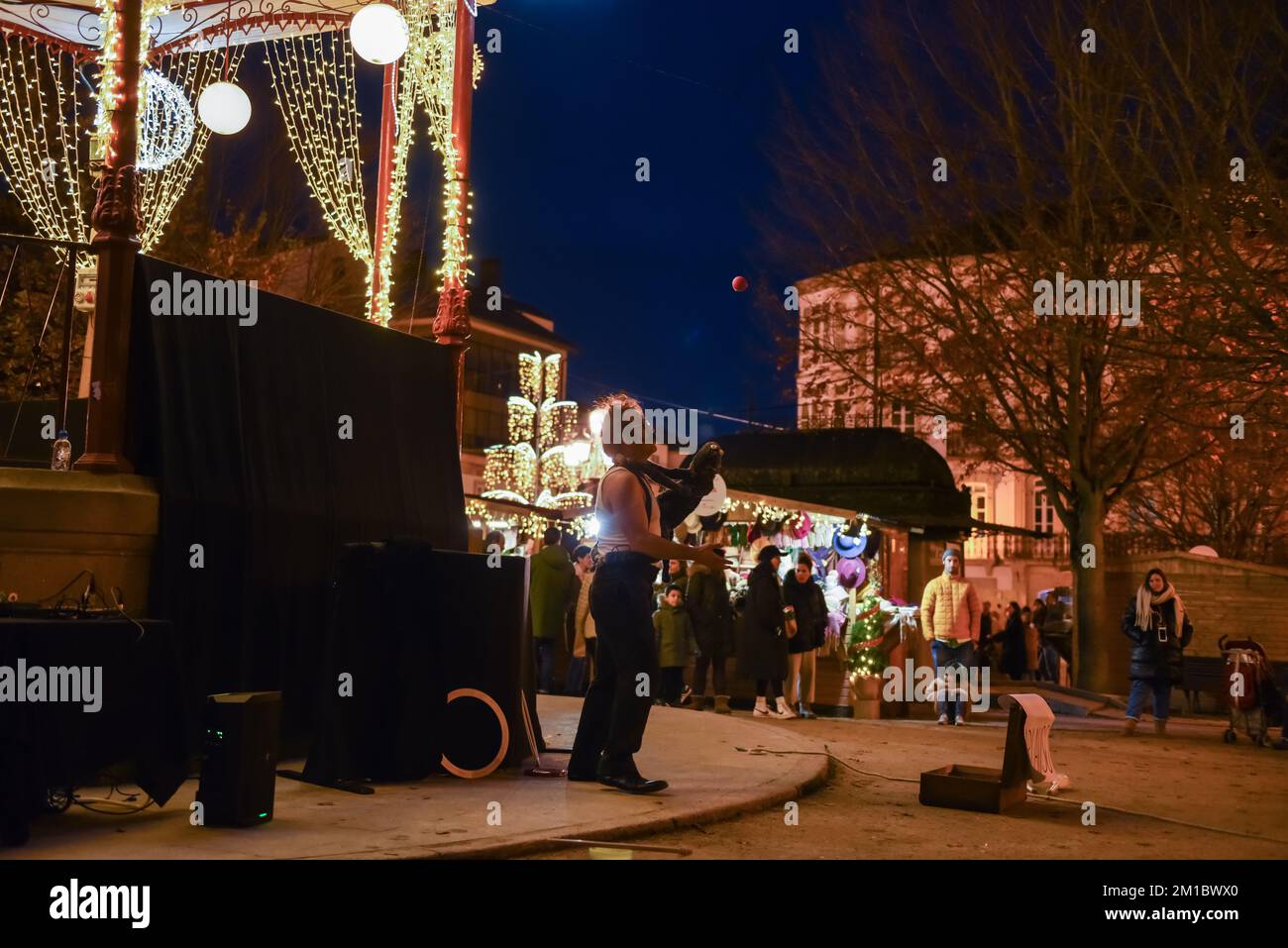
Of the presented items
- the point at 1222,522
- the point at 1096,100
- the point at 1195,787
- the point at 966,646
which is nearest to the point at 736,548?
the point at 966,646

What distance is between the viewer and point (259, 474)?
7504mm

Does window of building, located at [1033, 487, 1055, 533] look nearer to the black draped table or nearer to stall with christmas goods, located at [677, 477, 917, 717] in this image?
stall with christmas goods, located at [677, 477, 917, 717]

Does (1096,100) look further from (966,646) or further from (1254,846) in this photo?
(1254,846)

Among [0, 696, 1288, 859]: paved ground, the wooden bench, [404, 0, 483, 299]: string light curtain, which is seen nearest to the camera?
[0, 696, 1288, 859]: paved ground

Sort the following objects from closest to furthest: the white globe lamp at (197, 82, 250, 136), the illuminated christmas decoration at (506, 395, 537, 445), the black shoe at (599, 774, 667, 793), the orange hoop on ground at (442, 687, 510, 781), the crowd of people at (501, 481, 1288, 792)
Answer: the black shoe at (599, 774, 667, 793) → the orange hoop on ground at (442, 687, 510, 781) → the white globe lamp at (197, 82, 250, 136) → the crowd of people at (501, 481, 1288, 792) → the illuminated christmas decoration at (506, 395, 537, 445)

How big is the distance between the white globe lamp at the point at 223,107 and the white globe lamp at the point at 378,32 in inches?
94.4

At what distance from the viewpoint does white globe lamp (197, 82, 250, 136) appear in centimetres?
1220

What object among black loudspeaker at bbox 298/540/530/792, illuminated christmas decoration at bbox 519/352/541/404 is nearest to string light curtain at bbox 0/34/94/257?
black loudspeaker at bbox 298/540/530/792

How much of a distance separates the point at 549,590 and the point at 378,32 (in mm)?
7180

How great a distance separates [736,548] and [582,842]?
16.3 metres

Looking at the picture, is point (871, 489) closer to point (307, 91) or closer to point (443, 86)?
point (307, 91)

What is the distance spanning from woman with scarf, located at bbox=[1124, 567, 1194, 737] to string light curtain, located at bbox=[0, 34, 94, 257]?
1334 centimetres

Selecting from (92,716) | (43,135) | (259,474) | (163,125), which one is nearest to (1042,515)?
(43,135)

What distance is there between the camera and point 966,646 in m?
14.6
